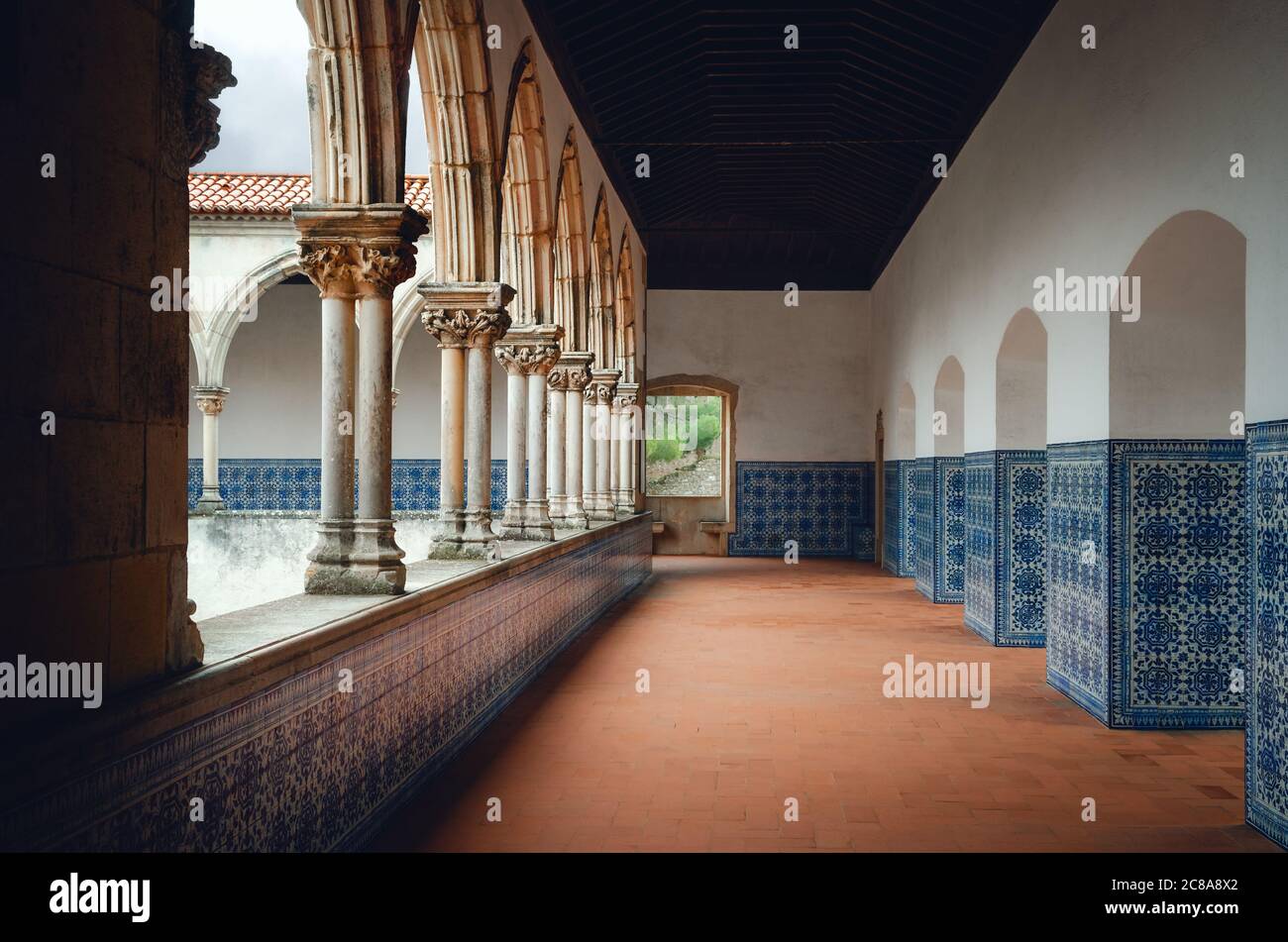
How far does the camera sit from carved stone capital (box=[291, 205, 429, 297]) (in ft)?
16.3

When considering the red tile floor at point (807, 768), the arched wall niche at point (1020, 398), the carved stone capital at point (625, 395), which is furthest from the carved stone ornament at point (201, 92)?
the carved stone capital at point (625, 395)

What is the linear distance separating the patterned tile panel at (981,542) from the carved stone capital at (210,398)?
9298 mm

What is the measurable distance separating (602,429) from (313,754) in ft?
33.3

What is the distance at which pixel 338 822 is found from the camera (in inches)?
148

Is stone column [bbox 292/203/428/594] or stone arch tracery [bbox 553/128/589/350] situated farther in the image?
stone arch tracery [bbox 553/128/589/350]

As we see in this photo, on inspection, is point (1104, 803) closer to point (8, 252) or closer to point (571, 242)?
point (8, 252)

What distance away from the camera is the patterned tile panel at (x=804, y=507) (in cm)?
1855

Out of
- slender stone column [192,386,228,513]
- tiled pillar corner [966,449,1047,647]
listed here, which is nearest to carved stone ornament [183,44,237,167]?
tiled pillar corner [966,449,1047,647]

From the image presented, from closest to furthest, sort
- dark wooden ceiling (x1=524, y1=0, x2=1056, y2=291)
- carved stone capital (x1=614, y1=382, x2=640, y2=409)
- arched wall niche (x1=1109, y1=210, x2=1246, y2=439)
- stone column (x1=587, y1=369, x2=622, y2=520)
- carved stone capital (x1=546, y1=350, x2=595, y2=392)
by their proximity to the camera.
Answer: arched wall niche (x1=1109, y1=210, x2=1246, y2=439) → dark wooden ceiling (x1=524, y1=0, x2=1056, y2=291) → carved stone capital (x1=546, y1=350, x2=595, y2=392) → stone column (x1=587, y1=369, x2=622, y2=520) → carved stone capital (x1=614, y1=382, x2=640, y2=409)

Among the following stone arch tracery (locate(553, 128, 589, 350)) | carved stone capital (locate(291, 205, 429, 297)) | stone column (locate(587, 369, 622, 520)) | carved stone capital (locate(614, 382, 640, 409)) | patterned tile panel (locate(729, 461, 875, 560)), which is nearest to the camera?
Answer: carved stone capital (locate(291, 205, 429, 297))

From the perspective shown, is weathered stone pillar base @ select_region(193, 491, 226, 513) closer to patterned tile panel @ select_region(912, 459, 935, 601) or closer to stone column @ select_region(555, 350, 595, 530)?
stone column @ select_region(555, 350, 595, 530)

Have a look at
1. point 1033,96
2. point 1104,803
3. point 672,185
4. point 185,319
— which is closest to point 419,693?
point 185,319

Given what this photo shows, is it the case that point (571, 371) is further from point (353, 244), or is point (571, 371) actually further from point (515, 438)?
point (353, 244)

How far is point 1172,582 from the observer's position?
6023mm
